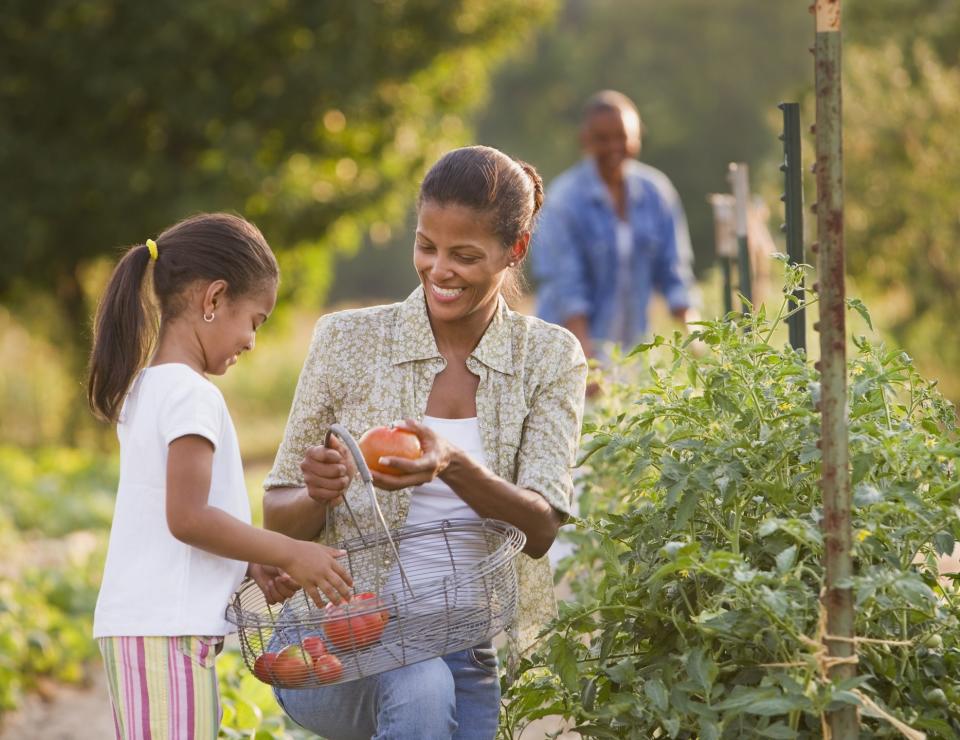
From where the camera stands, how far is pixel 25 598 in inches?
240

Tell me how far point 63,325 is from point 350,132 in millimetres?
3325

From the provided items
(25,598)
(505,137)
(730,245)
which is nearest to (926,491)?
(730,245)

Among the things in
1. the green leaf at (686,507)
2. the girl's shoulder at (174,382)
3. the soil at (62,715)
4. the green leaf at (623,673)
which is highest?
the girl's shoulder at (174,382)

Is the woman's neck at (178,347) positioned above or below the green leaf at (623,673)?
above

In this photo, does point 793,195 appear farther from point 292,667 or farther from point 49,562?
point 49,562

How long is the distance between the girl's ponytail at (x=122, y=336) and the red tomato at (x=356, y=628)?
0.60 m

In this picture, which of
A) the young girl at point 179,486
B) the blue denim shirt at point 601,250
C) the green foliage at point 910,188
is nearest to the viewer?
the young girl at point 179,486

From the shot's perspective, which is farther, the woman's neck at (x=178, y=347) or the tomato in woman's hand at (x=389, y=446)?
the woman's neck at (x=178, y=347)

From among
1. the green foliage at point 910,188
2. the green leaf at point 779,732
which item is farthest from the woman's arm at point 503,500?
the green foliage at point 910,188

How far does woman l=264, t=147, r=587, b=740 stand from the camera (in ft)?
9.50

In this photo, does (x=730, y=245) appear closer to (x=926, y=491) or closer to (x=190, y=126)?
(x=926, y=491)

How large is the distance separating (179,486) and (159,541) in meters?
0.16

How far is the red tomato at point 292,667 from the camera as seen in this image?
8.29 feet

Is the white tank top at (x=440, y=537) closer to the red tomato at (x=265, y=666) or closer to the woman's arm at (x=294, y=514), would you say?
the woman's arm at (x=294, y=514)
